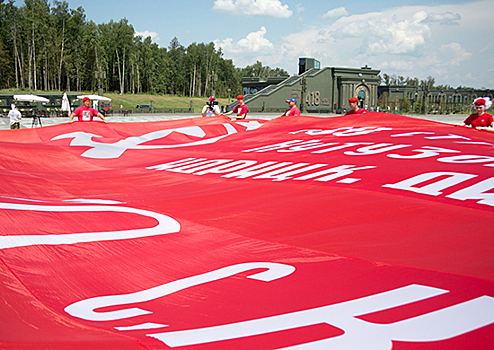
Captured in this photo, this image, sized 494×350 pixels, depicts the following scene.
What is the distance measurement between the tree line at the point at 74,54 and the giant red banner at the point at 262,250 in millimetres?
47573

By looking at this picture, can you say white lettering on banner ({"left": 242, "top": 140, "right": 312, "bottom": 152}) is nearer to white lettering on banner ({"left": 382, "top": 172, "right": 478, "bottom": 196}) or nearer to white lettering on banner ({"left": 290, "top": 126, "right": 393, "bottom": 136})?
white lettering on banner ({"left": 290, "top": 126, "right": 393, "bottom": 136})

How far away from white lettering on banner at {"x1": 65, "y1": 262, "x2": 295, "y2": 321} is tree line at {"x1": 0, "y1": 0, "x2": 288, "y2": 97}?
1986 inches

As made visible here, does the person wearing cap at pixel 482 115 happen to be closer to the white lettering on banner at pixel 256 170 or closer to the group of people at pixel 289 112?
the group of people at pixel 289 112

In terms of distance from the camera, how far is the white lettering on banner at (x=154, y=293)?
221 cm

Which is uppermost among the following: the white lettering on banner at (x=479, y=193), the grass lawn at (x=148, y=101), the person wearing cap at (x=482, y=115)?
the grass lawn at (x=148, y=101)

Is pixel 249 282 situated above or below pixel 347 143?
below

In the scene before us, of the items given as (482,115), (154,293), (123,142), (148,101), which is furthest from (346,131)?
(148,101)

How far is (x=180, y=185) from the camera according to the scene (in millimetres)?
5594

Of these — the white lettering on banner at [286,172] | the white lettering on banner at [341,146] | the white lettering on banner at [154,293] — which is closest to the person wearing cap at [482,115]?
the white lettering on banner at [341,146]

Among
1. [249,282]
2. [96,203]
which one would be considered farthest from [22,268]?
[96,203]

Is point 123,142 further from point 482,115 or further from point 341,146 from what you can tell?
point 482,115

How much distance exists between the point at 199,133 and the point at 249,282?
27.9 feet

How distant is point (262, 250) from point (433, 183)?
2.41m

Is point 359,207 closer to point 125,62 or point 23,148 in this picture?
point 23,148
